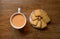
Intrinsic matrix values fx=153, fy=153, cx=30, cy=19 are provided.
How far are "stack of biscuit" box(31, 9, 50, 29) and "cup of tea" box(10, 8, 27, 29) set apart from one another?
0.24ft

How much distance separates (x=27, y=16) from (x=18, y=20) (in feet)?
0.41

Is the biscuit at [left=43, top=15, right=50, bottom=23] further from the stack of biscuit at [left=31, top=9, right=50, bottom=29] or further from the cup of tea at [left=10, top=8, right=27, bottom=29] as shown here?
the cup of tea at [left=10, top=8, right=27, bottom=29]

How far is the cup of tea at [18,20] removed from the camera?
1095 millimetres

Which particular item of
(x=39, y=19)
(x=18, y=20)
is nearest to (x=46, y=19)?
(x=39, y=19)

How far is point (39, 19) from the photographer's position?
1.15 metres

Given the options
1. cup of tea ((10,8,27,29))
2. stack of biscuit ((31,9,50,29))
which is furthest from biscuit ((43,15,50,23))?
cup of tea ((10,8,27,29))

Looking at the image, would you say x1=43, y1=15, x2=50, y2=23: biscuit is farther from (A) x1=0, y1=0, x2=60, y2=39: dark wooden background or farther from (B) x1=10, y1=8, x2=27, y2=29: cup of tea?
(B) x1=10, y1=8, x2=27, y2=29: cup of tea

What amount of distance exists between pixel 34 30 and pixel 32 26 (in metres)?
0.03

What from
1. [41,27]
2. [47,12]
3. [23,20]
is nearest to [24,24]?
[23,20]

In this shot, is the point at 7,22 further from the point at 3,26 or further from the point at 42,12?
the point at 42,12

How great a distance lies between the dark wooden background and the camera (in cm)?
116

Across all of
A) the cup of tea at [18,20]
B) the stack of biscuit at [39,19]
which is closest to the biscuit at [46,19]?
the stack of biscuit at [39,19]

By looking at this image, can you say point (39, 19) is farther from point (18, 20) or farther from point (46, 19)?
point (18, 20)

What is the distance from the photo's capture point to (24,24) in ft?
3.61
